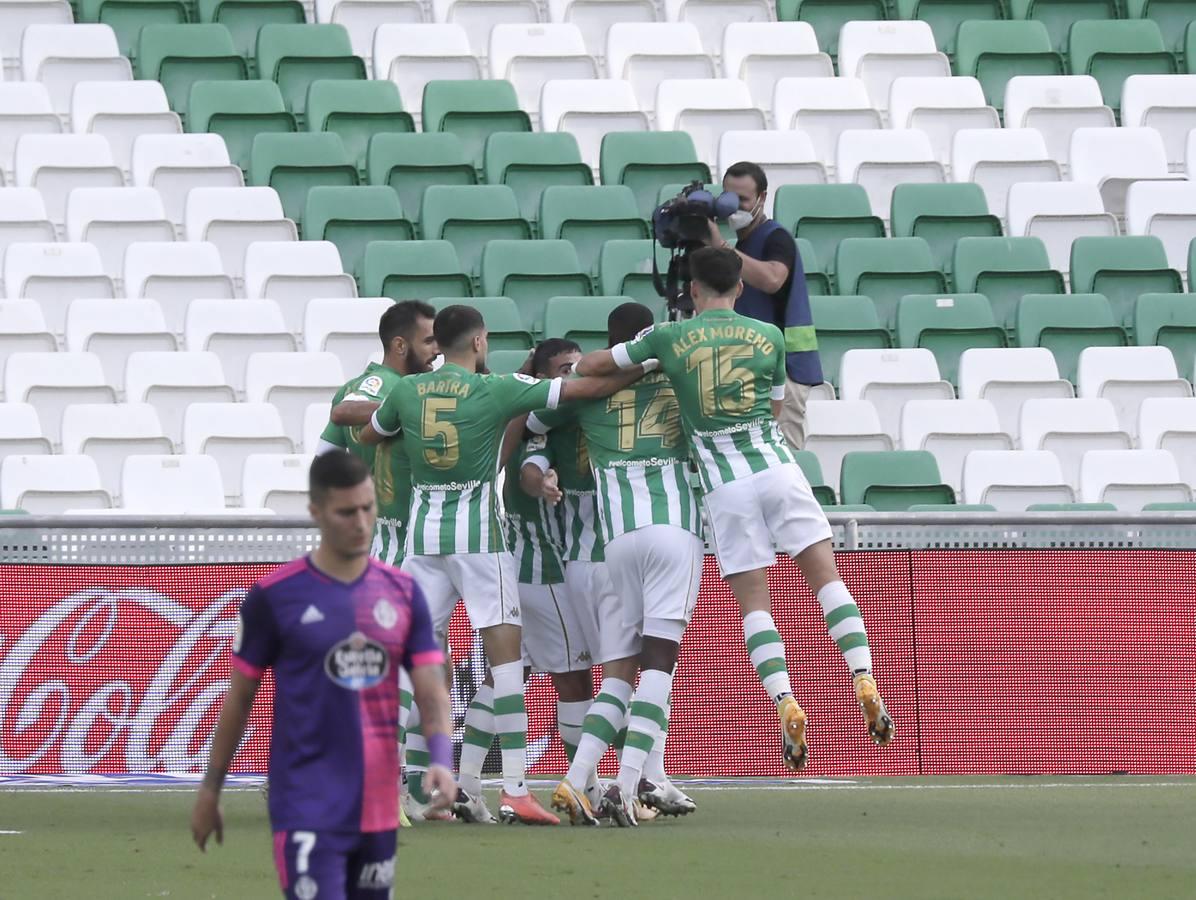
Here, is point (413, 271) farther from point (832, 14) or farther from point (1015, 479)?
point (832, 14)

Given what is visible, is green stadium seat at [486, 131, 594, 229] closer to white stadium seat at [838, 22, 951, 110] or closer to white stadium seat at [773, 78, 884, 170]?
white stadium seat at [773, 78, 884, 170]

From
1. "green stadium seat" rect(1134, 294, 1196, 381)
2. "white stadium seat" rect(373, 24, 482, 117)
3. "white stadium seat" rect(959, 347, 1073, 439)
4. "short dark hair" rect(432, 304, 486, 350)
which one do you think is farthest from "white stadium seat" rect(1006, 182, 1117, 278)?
"short dark hair" rect(432, 304, 486, 350)

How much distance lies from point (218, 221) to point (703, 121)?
3.91 m

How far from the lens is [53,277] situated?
1351cm

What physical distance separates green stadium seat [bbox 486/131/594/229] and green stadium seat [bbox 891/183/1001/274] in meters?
2.28

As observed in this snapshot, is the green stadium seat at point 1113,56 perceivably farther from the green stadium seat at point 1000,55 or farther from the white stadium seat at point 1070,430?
the white stadium seat at point 1070,430

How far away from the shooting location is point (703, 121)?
15781mm

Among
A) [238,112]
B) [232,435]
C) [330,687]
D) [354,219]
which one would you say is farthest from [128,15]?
[330,687]

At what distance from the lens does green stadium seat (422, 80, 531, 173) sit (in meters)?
15.4

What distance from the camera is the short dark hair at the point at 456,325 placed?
7.84 meters

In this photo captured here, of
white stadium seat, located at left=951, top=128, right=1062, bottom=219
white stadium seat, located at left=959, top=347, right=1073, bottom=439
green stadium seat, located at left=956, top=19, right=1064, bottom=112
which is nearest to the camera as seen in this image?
white stadium seat, located at left=959, top=347, right=1073, bottom=439

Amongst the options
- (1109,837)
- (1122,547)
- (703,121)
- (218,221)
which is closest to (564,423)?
(1109,837)

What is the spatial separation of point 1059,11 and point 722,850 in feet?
40.9

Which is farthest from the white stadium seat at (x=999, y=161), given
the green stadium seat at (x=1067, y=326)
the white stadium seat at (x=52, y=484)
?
the white stadium seat at (x=52, y=484)
